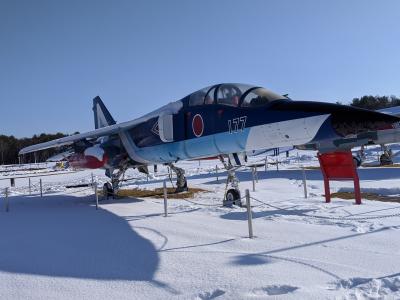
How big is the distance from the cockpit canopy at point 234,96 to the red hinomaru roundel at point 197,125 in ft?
1.16

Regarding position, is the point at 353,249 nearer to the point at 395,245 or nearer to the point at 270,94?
the point at 395,245

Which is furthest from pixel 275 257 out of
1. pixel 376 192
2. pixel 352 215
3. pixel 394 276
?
pixel 376 192

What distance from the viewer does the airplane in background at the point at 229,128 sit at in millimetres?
6645

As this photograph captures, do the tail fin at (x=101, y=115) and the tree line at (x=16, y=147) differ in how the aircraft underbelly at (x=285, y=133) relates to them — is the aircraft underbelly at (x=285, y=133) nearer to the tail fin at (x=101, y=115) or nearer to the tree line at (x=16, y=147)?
the tail fin at (x=101, y=115)

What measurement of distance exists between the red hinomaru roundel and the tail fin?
10.4 m

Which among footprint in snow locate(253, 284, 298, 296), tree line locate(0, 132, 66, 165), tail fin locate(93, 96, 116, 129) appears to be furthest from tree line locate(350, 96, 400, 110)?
tree line locate(0, 132, 66, 165)

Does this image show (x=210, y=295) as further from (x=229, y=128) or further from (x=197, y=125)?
(x=197, y=125)

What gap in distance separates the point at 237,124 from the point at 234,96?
0.68m

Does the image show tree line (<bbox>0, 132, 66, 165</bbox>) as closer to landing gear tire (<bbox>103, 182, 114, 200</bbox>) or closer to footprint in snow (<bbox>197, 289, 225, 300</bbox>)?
A: landing gear tire (<bbox>103, 182, 114, 200</bbox>)

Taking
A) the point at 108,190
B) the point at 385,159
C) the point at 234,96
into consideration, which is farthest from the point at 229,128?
the point at 385,159

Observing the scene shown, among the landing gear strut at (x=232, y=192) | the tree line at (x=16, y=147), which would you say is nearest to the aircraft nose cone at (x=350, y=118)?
the landing gear strut at (x=232, y=192)

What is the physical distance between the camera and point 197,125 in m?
9.37

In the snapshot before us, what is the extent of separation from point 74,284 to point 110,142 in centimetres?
1010

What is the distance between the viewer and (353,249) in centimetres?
501
